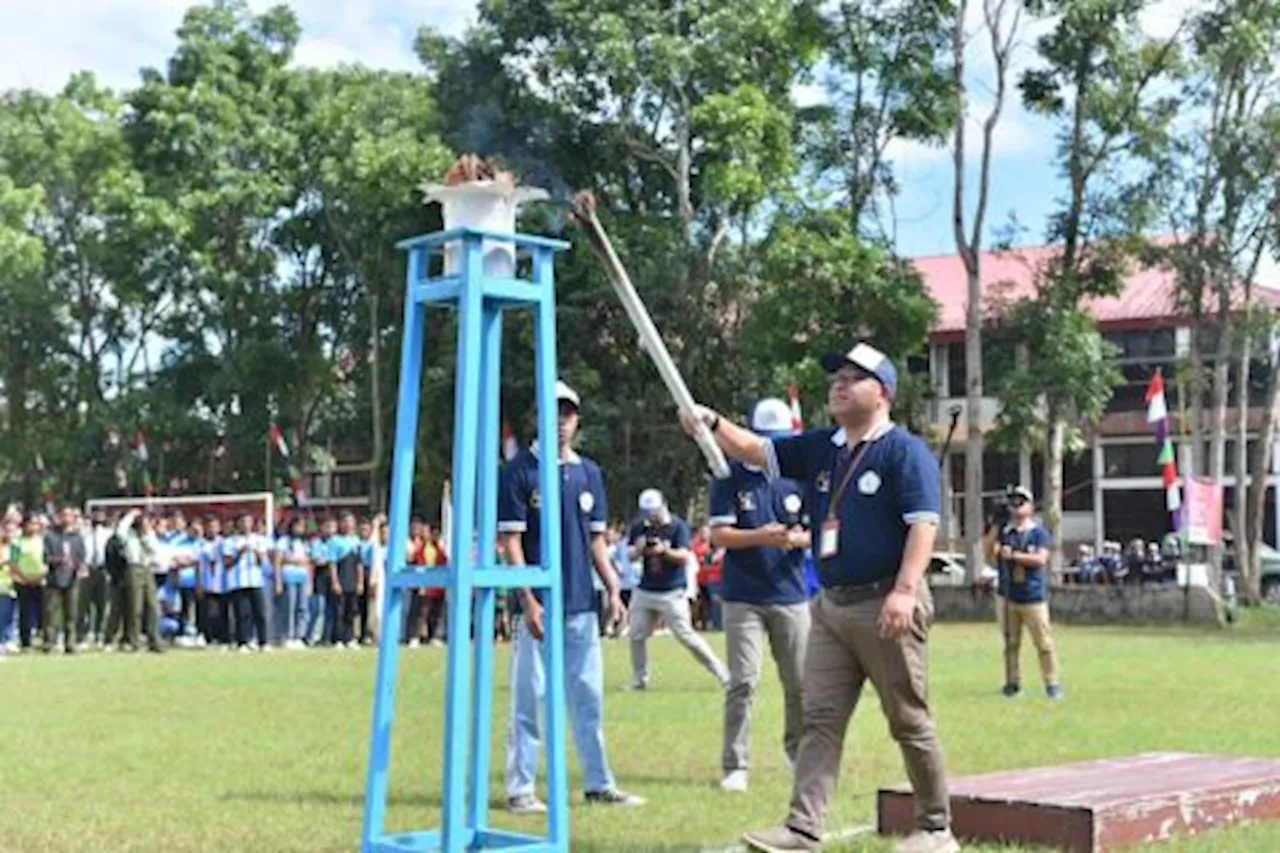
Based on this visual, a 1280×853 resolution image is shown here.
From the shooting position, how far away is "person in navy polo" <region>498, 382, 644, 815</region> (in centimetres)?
887

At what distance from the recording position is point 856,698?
291 inches

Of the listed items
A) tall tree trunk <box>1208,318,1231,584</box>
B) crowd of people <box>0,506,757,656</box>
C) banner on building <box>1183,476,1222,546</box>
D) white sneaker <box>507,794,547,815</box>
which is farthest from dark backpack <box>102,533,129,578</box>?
tall tree trunk <box>1208,318,1231,584</box>

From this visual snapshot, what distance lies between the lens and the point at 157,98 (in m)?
41.2

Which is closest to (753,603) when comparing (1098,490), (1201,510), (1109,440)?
(1201,510)

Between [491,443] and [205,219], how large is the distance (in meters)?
36.1

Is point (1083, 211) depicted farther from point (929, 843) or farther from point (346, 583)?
point (929, 843)

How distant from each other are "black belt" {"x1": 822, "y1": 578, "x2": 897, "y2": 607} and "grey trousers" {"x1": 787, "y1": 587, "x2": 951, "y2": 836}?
0.02 m

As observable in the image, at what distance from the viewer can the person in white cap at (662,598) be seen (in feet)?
48.2

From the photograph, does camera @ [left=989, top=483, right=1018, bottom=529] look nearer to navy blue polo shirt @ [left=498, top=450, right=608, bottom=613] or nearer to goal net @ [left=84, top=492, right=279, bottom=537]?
navy blue polo shirt @ [left=498, top=450, right=608, bottom=613]

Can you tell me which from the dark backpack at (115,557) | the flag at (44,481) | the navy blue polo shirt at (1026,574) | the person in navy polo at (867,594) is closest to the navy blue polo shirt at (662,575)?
the navy blue polo shirt at (1026,574)

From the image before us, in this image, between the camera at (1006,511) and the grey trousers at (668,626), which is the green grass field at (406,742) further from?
the camera at (1006,511)

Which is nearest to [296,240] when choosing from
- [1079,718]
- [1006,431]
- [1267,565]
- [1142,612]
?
[1006,431]

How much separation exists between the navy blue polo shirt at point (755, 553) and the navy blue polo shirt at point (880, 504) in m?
2.32

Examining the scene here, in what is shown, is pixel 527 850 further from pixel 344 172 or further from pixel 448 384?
pixel 344 172
